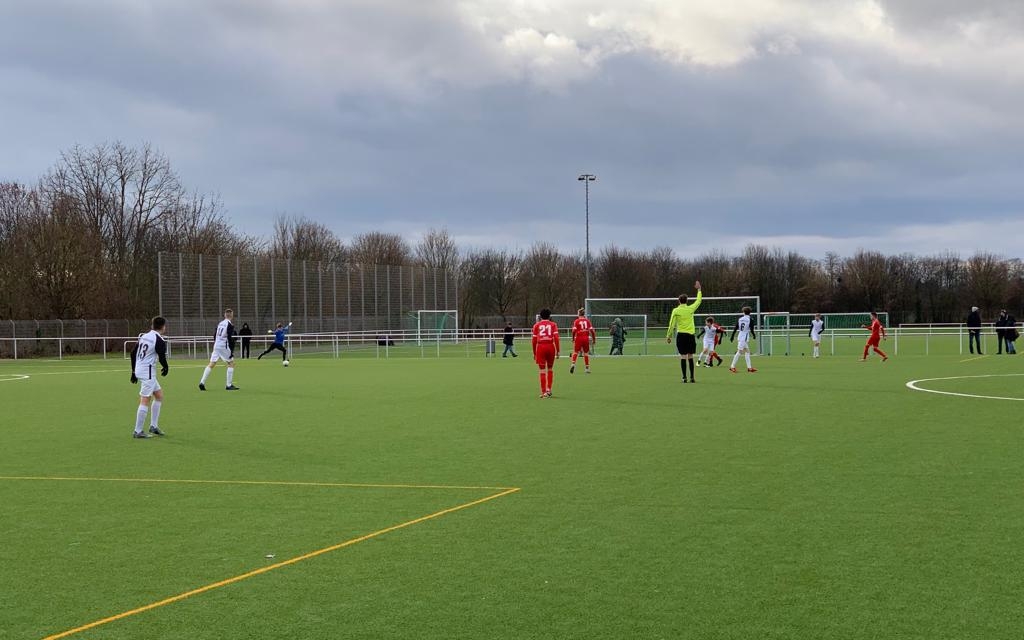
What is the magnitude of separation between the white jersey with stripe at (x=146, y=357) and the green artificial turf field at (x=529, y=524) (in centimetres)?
101

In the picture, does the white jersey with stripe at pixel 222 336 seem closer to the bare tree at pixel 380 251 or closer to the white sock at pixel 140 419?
the white sock at pixel 140 419

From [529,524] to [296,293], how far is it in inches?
2091

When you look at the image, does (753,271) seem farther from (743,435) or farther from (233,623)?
(233,623)

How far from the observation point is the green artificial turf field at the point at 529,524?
5.39m

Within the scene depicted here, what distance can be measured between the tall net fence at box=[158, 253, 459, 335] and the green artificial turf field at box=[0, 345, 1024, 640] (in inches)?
1367

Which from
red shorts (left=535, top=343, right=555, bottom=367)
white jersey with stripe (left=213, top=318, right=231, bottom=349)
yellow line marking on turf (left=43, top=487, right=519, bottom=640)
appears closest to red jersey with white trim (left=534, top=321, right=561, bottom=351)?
red shorts (left=535, top=343, right=555, bottom=367)

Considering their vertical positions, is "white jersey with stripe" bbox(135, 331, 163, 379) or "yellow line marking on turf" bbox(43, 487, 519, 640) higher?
"white jersey with stripe" bbox(135, 331, 163, 379)

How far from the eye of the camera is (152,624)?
210 inches

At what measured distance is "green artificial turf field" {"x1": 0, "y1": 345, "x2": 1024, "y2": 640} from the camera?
5.39 m

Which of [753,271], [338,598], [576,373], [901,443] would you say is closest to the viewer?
[338,598]

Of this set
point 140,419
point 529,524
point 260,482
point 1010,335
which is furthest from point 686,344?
point 1010,335

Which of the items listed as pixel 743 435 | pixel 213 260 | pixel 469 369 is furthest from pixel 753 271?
pixel 743 435

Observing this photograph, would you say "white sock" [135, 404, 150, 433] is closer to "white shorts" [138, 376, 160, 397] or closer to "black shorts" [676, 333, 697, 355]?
"white shorts" [138, 376, 160, 397]

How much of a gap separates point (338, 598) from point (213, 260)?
162 ft
